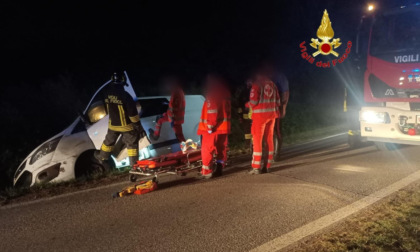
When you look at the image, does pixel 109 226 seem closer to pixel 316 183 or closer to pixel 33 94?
pixel 316 183

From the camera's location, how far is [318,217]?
4070 mm

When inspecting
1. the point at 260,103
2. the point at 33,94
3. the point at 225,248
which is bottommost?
the point at 225,248

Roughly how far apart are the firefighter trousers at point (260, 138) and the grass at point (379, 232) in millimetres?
Result: 2140

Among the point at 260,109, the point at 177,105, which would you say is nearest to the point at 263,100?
the point at 260,109

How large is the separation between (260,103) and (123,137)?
2.38m

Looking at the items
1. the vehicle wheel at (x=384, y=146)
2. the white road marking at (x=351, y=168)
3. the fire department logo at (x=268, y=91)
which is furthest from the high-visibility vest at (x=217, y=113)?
the vehicle wheel at (x=384, y=146)

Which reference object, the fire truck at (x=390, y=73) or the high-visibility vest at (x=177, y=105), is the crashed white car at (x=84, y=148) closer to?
the high-visibility vest at (x=177, y=105)

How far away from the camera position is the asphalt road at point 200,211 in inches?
145

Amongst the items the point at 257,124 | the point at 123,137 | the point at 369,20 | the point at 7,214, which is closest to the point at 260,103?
the point at 257,124

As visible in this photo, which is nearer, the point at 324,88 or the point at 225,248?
the point at 225,248

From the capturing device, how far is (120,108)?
5855mm

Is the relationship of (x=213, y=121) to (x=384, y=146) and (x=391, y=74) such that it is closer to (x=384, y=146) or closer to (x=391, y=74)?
(x=391, y=74)

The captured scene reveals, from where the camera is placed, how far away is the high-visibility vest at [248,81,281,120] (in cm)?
604

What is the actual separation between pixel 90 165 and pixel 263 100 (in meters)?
3.38
